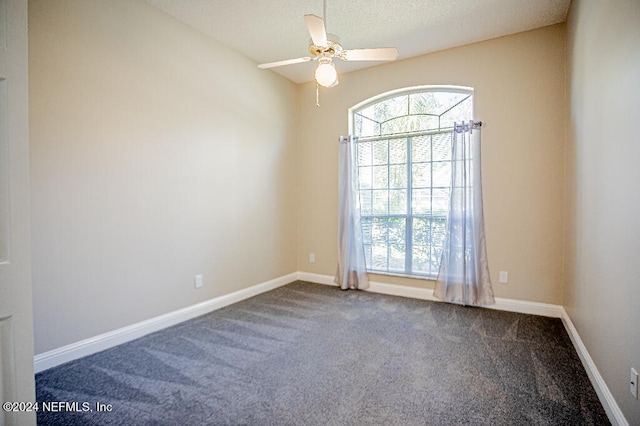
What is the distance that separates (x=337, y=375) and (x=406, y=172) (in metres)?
2.62

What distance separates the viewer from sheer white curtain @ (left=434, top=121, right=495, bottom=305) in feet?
11.1

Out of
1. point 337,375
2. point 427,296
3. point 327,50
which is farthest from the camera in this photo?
point 427,296

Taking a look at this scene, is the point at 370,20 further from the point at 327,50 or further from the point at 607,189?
the point at 607,189

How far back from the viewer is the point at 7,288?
4.14 ft

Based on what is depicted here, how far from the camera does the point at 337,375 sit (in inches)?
82.6

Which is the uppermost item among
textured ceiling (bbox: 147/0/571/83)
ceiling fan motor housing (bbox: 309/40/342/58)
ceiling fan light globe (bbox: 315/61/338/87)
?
textured ceiling (bbox: 147/0/571/83)

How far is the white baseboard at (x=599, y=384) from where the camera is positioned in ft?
5.15

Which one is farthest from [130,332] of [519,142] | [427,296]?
[519,142]

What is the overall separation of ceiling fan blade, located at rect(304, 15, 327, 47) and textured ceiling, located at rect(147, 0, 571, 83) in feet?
2.95

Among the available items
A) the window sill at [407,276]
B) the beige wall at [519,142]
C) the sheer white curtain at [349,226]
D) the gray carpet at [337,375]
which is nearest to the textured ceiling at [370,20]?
the beige wall at [519,142]

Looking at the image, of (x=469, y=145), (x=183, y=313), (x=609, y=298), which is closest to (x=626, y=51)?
(x=609, y=298)

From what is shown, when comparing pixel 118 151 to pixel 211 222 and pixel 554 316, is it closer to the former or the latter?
pixel 211 222

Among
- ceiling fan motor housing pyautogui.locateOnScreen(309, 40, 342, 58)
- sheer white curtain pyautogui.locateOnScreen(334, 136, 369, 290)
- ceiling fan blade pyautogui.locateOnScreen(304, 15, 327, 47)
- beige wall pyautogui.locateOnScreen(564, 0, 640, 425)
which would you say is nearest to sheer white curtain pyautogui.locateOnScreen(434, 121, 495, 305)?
beige wall pyautogui.locateOnScreen(564, 0, 640, 425)

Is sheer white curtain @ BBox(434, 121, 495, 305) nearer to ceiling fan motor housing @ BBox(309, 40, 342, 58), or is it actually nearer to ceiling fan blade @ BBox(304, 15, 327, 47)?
ceiling fan motor housing @ BBox(309, 40, 342, 58)
